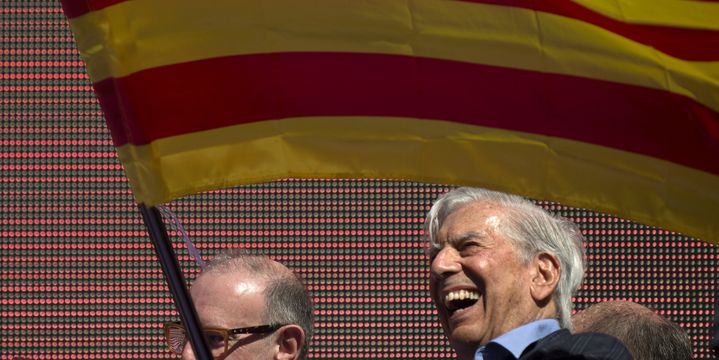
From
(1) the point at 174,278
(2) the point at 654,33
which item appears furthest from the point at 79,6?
(2) the point at 654,33

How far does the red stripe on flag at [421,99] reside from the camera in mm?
1867

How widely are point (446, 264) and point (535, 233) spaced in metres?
0.15

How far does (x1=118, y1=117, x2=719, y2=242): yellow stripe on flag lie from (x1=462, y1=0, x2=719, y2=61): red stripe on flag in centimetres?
14

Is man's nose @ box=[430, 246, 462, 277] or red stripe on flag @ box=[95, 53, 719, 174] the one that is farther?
man's nose @ box=[430, 246, 462, 277]

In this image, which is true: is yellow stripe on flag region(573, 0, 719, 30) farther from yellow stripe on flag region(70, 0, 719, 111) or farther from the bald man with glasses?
the bald man with glasses

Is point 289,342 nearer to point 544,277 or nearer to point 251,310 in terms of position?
point 251,310

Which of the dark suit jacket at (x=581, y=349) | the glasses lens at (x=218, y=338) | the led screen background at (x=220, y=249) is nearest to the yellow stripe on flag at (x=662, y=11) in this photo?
the dark suit jacket at (x=581, y=349)

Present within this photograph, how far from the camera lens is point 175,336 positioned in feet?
8.79

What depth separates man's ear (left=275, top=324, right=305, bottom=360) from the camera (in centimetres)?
252

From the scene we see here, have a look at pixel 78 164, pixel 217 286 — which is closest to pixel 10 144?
pixel 78 164

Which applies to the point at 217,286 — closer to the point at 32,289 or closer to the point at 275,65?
the point at 275,65

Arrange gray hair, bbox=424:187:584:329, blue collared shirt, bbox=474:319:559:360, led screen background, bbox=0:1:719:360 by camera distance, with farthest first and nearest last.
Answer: led screen background, bbox=0:1:719:360
gray hair, bbox=424:187:584:329
blue collared shirt, bbox=474:319:559:360

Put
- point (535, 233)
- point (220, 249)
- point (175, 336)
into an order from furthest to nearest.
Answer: point (220, 249), point (175, 336), point (535, 233)

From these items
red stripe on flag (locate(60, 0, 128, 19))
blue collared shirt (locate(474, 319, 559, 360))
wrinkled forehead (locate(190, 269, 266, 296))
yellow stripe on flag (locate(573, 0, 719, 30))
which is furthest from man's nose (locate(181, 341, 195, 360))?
yellow stripe on flag (locate(573, 0, 719, 30))
